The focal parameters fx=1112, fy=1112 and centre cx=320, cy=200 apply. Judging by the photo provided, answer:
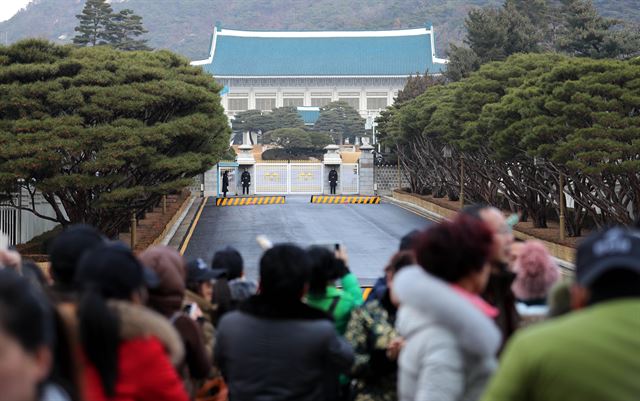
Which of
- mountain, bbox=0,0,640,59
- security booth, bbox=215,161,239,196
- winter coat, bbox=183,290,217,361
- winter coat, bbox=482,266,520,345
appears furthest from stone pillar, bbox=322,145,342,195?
mountain, bbox=0,0,640,59

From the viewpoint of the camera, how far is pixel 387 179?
60.4 meters

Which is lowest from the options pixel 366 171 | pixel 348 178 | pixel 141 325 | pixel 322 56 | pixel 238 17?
pixel 348 178

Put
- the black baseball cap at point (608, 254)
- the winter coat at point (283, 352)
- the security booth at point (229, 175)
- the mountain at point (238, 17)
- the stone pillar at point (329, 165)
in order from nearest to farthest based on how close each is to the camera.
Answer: the black baseball cap at point (608, 254) → the winter coat at point (283, 352) → the security booth at point (229, 175) → the stone pillar at point (329, 165) → the mountain at point (238, 17)

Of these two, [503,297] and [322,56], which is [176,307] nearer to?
[503,297]

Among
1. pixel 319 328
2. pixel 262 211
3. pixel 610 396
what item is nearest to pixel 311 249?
pixel 319 328

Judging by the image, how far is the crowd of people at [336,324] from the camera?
322 centimetres

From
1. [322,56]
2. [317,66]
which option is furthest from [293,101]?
[322,56]

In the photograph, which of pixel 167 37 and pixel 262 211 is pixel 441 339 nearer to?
pixel 262 211

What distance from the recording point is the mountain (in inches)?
5586

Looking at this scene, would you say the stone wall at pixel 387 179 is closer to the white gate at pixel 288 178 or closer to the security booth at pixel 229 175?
the white gate at pixel 288 178

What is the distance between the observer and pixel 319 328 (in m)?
5.32

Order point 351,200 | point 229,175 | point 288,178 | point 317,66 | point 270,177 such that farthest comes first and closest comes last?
point 317,66, point 288,178, point 270,177, point 229,175, point 351,200

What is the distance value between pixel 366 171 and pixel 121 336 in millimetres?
55413

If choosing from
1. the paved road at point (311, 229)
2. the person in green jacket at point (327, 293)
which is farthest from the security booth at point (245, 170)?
the person in green jacket at point (327, 293)
